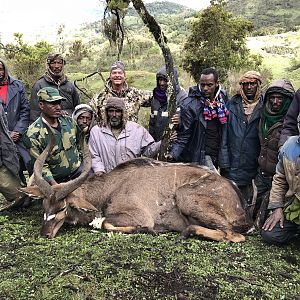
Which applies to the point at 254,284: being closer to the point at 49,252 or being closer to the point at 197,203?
the point at 197,203

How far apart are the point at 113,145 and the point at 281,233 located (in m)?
3.02

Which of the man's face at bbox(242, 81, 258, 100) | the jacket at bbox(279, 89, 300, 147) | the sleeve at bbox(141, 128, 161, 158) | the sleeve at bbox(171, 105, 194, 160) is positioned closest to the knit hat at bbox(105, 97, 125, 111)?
the sleeve at bbox(141, 128, 161, 158)

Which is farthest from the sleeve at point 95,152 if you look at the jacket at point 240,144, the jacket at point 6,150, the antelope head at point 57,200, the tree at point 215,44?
the tree at point 215,44

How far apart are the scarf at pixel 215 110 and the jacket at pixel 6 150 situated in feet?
10.3

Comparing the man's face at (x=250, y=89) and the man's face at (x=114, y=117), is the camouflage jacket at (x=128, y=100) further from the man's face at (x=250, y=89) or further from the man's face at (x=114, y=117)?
the man's face at (x=250, y=89)

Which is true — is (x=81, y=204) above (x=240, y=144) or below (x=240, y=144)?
below

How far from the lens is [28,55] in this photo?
20875 mm

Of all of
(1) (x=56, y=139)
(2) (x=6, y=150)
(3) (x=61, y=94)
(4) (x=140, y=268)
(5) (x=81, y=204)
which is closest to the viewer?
(4) (x=140, y=268)

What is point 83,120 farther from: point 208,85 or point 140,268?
point 140,268

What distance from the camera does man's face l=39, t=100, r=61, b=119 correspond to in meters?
7.10

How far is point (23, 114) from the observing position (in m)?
8.48

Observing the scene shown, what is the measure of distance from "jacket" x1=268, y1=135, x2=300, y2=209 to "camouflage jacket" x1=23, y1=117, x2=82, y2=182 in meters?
3.10

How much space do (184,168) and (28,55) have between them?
51.0 feet

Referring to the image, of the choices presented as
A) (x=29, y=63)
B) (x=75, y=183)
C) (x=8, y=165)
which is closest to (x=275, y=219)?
(x=75, y=183)
